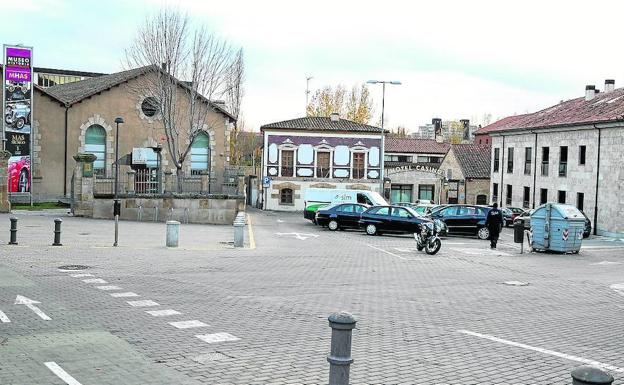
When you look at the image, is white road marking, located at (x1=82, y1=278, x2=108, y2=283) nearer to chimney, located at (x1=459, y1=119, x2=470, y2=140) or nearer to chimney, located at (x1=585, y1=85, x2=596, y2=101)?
chimney, located at (x1=585, y1=85, x2=596, y2=101)

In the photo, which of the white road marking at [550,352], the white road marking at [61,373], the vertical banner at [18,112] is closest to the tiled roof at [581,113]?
the white road marking at [550,352]

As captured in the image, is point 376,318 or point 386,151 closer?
point 376,318

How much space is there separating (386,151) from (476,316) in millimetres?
60136

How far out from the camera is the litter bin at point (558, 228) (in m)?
25.1

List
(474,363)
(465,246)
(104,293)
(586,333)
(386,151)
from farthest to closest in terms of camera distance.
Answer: (386,151), (465,246), (104,293), (586,333), (474,363)

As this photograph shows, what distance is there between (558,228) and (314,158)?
3265cm

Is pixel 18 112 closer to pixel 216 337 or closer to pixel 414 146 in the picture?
pixel 216 337

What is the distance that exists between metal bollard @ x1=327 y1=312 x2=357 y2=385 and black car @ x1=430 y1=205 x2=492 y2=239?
92.2ft

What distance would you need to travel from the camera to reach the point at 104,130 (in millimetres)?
47031

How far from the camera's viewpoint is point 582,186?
41.1 metres

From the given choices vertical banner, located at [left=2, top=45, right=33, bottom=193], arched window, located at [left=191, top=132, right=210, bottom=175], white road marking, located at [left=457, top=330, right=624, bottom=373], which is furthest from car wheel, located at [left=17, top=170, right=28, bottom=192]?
white road marking, located at [left=457, top=330, right=624, bottom=373]

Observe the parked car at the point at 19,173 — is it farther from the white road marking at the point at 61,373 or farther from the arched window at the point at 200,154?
the white road marking at the point at 61,373

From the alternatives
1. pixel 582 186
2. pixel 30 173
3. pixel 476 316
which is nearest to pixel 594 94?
pixel 582 186

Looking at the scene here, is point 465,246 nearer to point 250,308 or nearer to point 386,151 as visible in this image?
point 250,308
